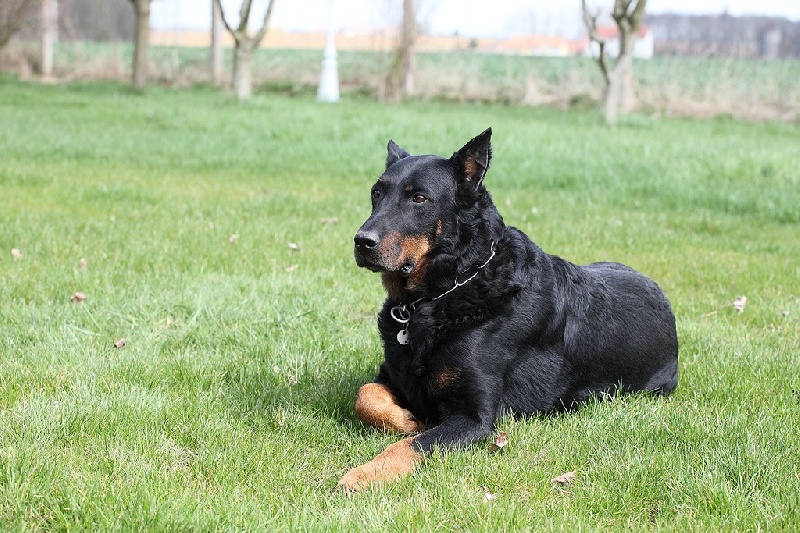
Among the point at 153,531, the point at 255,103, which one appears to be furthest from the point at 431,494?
the point at 255,103

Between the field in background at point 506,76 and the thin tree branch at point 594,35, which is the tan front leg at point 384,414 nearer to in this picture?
the thin tree branch at point 594,35

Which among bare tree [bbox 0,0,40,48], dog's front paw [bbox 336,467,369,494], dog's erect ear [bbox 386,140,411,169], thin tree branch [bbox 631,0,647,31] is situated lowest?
dog's front paw [bbox 336,467,369,494]

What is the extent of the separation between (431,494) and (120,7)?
6007 centimetres

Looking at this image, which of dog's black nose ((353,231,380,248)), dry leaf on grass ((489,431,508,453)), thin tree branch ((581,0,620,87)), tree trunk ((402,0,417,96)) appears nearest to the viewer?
dog's black nose ((353,231,380,248))

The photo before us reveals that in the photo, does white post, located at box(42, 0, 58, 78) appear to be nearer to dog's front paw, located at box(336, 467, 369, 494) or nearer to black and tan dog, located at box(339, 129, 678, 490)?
black and tan dog, located at box(339, 129, 678, 490)

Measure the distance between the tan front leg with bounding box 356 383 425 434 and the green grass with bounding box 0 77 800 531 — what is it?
0.10 metres

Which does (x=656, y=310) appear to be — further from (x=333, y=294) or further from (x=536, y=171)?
(x=536, y=171)

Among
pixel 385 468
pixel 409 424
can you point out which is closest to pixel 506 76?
pixel 409 424

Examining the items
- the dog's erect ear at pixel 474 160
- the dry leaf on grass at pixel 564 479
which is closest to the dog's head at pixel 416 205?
the dog's erect ear at pixel 474 160

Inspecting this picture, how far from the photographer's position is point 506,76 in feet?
112

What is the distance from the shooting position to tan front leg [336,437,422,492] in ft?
11.9

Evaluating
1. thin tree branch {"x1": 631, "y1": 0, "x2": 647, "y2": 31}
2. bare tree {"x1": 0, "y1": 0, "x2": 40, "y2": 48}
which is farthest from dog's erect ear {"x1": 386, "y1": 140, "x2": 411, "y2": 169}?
bare tree {"x1": 0, "y1": 0, "x2": 40, "y2": 48}

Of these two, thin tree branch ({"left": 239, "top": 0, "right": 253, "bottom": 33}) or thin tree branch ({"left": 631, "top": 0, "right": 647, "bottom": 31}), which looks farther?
thin tree branch ({"left": 239, "top": 0, "right": 253, "bottom": 33})

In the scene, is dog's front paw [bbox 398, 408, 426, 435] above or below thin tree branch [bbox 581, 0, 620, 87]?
below
